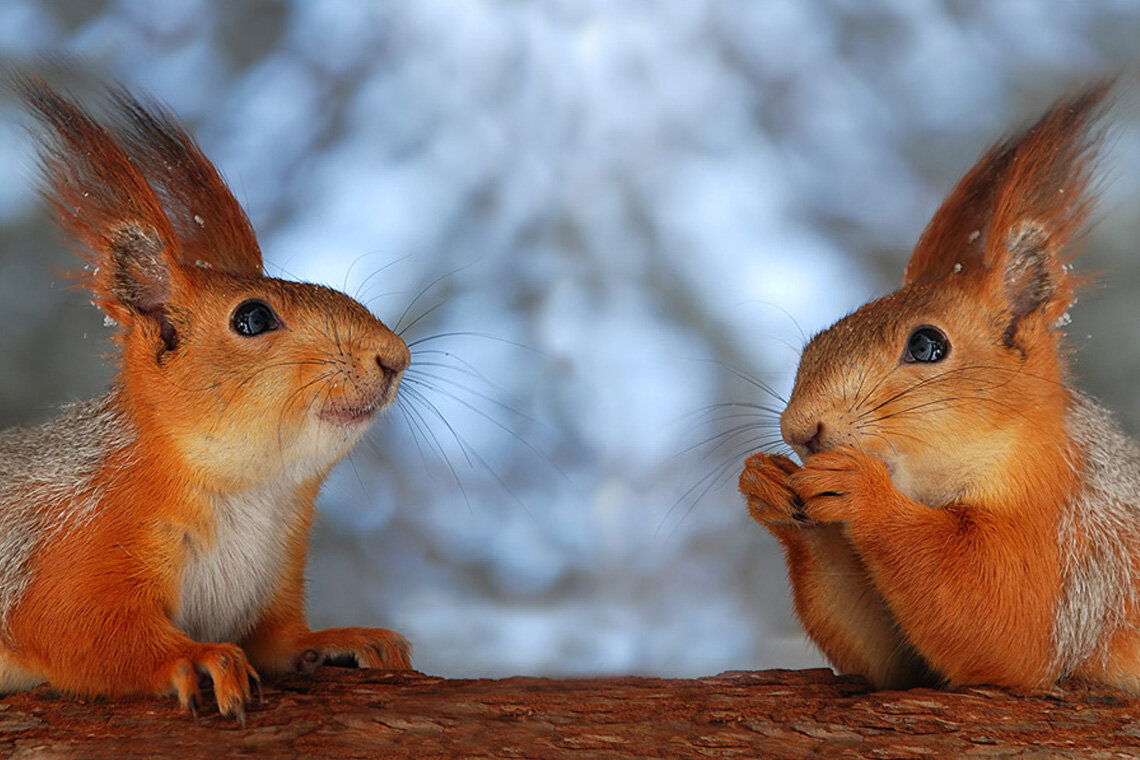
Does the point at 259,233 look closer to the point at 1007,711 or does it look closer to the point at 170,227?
the point at 170,227

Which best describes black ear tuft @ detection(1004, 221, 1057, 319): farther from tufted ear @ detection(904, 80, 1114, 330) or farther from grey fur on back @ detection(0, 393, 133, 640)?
grey fur on back @ detection(0, 393, 133, 640)

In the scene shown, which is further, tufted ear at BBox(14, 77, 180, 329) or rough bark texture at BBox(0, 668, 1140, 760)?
tufted ear at BBox(14, 77, 180, 329)

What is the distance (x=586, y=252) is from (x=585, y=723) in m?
0.79

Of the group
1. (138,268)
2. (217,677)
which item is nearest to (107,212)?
(138,268)

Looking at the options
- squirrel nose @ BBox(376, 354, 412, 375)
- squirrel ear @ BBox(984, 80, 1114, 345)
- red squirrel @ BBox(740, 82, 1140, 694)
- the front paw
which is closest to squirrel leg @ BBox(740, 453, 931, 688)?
red squirrel @ BBox(740, 82, 1140, 694)

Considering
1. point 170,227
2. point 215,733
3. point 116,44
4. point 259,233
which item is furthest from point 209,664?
point 116,44

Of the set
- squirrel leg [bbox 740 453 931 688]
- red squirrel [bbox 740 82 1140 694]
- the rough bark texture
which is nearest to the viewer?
the rough bark texture

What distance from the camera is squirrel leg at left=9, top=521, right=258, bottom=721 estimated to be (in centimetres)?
122

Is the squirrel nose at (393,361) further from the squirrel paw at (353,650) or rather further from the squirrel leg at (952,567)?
the squirrel leg at (952,567)

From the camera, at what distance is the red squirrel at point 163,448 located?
1.29m

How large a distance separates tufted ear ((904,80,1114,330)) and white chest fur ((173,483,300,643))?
0.91 metres

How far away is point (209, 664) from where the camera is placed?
121 centimetres

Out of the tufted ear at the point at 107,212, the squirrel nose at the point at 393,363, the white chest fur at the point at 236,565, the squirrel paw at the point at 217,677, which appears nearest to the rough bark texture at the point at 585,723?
the squirrel paw at the point at 217,677

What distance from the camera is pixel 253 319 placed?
53.3 inches
